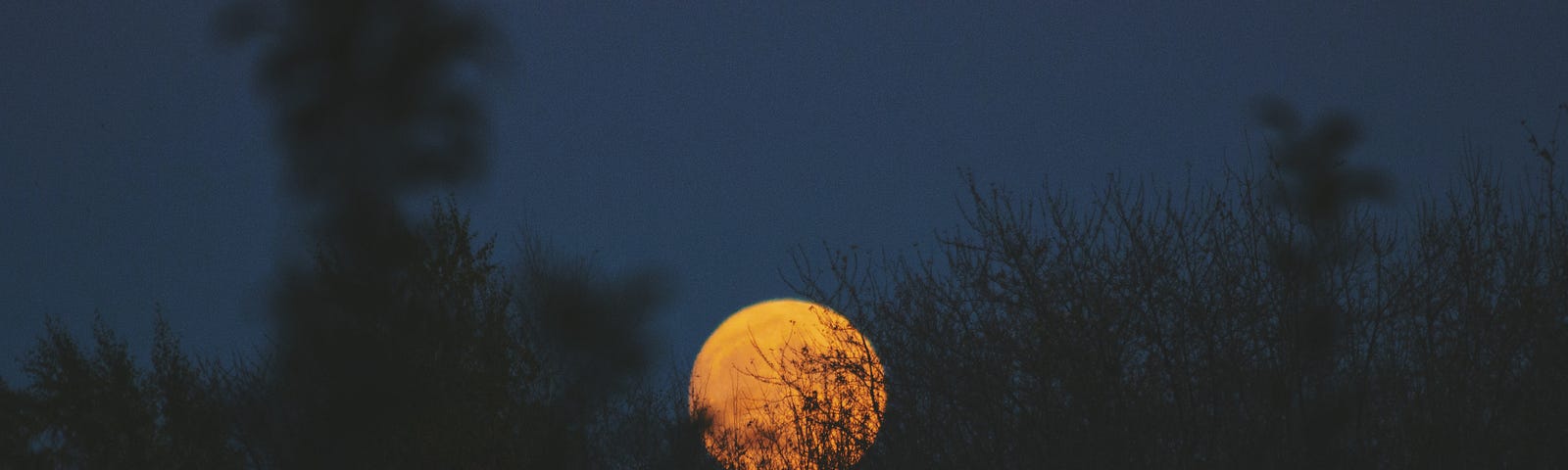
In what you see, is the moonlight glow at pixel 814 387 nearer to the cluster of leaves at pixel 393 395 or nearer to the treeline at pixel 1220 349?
the treeline at pixel 1220 349

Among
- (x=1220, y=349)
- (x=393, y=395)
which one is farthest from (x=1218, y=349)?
(x=393, y=395)

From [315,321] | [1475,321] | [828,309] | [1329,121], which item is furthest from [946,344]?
[315,321]

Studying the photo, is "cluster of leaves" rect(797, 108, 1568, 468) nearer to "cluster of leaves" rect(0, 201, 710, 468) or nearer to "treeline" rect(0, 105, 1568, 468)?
"treeline" rect(0, 105, 1568, 468)

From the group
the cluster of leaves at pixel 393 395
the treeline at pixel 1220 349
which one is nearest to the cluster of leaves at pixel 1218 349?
the treeline at pixel 1220 349

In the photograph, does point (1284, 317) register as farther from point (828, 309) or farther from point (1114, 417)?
point (828, 309)

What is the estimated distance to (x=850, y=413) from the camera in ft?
37.9

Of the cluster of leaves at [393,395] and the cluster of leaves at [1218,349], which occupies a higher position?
the cluster of leaves at [393,395]

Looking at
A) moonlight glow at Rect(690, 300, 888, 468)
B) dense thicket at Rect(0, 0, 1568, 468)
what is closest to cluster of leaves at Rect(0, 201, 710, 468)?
dense thicket at Rect(0, 0, 1568, 468)

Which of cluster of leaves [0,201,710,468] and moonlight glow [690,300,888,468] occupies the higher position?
cluster of leaves [0,201,710,468]

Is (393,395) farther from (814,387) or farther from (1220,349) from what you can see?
(1220,349)

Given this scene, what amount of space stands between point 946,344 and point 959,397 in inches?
20.1

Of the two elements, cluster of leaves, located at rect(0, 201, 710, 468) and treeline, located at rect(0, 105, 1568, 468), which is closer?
treeline, located at rect(0, 105, 1568, 468)

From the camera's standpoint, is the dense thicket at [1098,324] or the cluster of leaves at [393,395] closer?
the dense thicket at [1098,324]

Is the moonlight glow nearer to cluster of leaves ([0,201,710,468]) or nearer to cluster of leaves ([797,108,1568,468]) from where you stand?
cluster of leaves ([797,108,1568,468])
